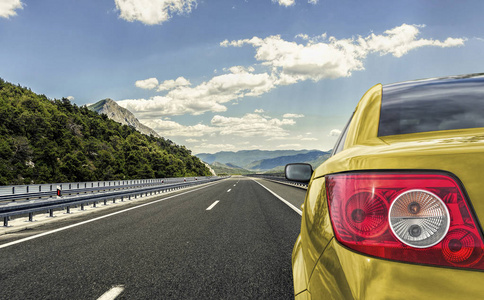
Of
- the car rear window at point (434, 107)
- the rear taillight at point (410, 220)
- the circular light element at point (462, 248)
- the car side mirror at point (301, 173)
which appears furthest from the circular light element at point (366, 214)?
the car side mirror at point (301, 173)

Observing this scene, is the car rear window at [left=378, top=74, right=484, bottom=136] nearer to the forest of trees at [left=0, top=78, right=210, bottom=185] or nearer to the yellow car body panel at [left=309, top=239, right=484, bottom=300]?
the yellow car body panel at [left=309, top=239, right=484, bottom=300]

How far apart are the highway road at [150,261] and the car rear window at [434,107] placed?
2177 mm

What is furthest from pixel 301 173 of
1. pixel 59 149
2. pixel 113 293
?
pixel 59 149

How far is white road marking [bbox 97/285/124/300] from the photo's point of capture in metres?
3.15

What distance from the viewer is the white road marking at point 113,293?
315 cm

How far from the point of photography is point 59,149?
2586 inches

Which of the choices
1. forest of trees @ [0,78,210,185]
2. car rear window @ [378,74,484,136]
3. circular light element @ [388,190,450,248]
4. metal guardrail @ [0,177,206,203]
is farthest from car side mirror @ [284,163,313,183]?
forest of trees @ [0,78,210,185]

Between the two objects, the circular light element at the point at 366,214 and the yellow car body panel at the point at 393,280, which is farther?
the circular light element at the point at 366,214

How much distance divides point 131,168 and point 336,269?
8652 centimetres

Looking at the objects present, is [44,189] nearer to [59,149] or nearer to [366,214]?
[366,214]

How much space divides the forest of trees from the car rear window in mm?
61617

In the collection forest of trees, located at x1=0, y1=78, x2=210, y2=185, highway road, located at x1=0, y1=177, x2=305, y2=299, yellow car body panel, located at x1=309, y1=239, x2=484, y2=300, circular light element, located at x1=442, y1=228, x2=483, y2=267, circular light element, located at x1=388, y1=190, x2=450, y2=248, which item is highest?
forest of trees, located at x1=0, y1=78, x2=210, y2=185

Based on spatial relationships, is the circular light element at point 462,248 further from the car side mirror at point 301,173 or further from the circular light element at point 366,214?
the car side mirror at point 301,173

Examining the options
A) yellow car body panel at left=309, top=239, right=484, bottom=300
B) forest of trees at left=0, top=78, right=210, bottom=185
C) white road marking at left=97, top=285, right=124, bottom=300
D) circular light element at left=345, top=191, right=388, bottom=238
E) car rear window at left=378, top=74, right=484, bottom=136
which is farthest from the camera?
forest of trees at left=0, top=78, right=210, bottom=185
